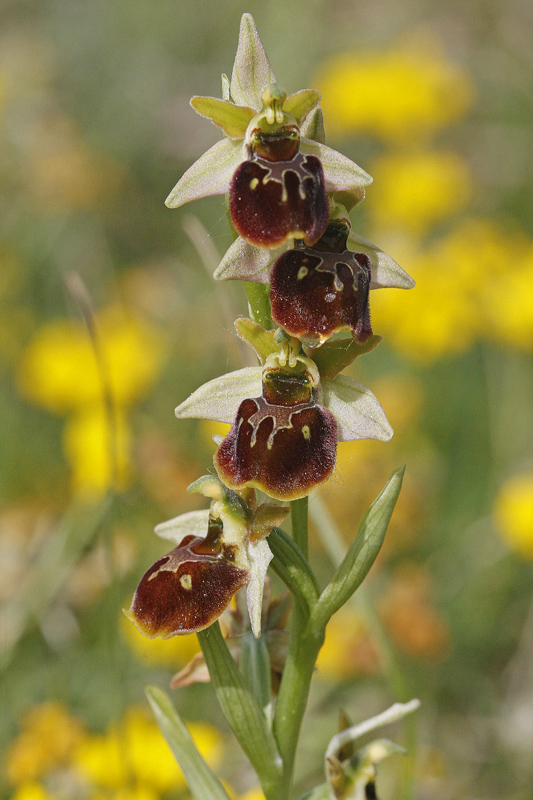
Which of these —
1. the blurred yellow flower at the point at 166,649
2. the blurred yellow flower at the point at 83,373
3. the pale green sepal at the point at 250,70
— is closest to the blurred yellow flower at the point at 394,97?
the blurred yellow flower at the point at 83,373

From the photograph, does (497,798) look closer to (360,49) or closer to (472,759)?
(472,759)

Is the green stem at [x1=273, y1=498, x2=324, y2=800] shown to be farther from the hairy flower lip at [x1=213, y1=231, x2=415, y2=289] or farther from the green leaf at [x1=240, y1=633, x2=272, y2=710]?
the hairy flower lip at [x1=213, y1=231, x2=415, y2=289]

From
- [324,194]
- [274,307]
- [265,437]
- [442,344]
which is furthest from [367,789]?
[442,344]

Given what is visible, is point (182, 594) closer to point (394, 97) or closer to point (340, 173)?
point (340, 173)

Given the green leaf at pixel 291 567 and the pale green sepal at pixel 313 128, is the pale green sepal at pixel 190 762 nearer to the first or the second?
Result: the green leaf at pixel 291 567

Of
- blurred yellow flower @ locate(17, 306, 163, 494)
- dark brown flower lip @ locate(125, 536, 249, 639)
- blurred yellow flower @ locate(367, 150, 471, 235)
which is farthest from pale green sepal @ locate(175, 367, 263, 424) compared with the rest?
blurred yellow flower @ locate(367, 150, 471, 235)

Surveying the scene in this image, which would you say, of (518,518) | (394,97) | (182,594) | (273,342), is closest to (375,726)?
(182,594)

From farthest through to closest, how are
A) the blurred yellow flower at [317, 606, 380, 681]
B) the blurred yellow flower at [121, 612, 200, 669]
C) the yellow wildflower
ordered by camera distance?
the yellow wildflower < the blurred yellow flower at [317, 606, 380, 681] < the blurred yellow flower at [121, 612, 200, 669]
